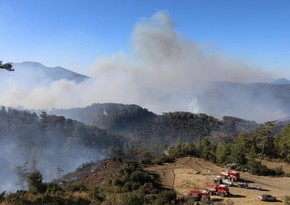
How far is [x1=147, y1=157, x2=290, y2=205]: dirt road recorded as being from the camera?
140 ft

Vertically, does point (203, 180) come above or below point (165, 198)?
above

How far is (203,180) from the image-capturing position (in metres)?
50.8

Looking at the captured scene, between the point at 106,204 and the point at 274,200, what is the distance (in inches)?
779

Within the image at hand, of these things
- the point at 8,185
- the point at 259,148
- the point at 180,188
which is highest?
the point at 259,148

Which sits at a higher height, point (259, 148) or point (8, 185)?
point (259, 148)

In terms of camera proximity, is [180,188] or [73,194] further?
[180,188]

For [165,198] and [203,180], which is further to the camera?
[203,180]

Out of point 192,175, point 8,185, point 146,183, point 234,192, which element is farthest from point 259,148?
point 8,185

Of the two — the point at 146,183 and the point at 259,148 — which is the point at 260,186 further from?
the point at 259,148

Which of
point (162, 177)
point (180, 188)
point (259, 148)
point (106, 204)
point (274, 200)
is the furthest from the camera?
point (259, 148)

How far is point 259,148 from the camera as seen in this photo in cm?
8094

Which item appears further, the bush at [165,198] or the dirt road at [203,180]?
the dirt road at [203,180]

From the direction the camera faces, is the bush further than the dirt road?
No

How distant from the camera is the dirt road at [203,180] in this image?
42.6 m
